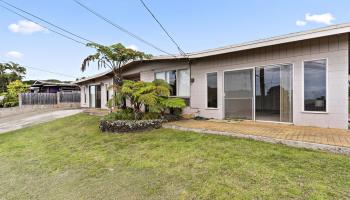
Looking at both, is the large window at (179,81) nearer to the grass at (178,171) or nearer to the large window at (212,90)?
the large window at (212,90)

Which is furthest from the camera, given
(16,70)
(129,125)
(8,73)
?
(16,70)

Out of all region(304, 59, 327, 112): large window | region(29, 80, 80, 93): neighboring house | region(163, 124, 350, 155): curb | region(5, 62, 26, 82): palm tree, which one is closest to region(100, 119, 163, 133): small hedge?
region(163, 124, 350, 155): curb

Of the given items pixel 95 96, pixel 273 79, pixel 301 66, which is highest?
pixel 301 66

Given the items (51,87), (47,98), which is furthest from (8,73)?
(47,98)

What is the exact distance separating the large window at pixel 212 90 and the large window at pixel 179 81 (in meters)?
1.10

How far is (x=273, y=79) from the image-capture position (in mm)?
7121

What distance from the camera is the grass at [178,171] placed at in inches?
115

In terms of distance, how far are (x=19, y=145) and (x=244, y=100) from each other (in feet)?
27.1

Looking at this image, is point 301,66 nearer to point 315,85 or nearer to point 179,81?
point 315,85

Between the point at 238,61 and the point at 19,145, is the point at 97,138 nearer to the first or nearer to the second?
the point at 19,145

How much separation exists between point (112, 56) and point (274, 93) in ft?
21.7

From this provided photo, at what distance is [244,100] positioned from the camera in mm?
7863

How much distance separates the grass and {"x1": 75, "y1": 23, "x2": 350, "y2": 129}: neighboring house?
2.67m

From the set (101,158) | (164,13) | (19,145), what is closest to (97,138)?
(101,158)
